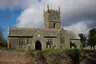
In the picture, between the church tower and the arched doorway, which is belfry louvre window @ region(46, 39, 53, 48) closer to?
the arched doorway

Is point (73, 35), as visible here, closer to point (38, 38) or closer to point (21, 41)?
point (38, 38)

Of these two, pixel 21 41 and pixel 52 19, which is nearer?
pixel 21 41

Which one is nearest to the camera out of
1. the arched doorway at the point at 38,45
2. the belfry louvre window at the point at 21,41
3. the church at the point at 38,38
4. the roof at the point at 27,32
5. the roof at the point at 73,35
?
the church at the point at 38,38

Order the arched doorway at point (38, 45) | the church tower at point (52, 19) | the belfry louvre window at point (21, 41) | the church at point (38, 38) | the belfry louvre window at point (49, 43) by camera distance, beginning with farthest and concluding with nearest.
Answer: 1. the church tower at point (52, 19)
2. the belfry louvre window at point (21, 41)
3. the belfry louvre window at point (49, 43)
4. the arched doorway at point (38, 45)
5. the church at point (38, 38)

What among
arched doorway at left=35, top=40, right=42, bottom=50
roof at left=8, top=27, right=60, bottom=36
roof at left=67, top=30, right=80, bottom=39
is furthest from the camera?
roof at left=67, top=30, right=80, bottom=39

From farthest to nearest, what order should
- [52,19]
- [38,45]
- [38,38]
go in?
[52,19] < [38,45] < [38,38]

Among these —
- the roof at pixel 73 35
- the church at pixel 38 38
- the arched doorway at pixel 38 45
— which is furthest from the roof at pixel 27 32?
A: the roof at pixel 73 35

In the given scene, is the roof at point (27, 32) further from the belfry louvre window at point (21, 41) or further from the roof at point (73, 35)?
the roof at point (73, 35)

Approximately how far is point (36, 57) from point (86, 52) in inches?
292

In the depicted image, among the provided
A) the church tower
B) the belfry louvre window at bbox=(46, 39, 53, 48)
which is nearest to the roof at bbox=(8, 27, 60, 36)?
the belfry louvre window at bbox=(46, 39, 53, 48)

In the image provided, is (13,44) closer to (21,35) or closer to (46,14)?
(21,35)

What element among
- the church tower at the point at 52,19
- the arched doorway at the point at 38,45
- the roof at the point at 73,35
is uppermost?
the church tower at the point at 52,19

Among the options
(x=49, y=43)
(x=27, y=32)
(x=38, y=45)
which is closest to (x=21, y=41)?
(x=27, y=32)

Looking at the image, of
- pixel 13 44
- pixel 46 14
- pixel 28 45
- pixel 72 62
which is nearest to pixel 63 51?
pixel 72 62
